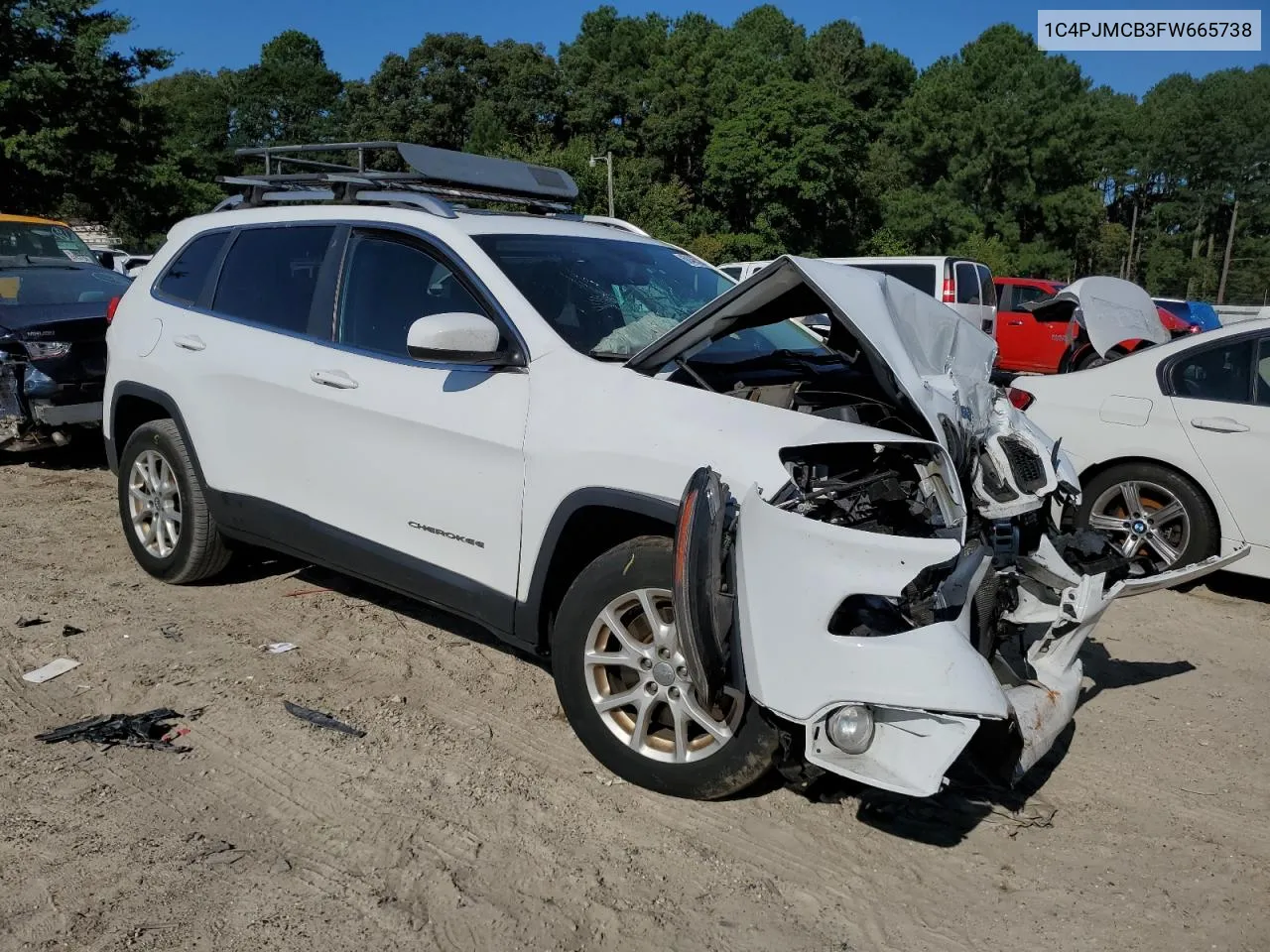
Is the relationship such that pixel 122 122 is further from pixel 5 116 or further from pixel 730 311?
pixel 730 311

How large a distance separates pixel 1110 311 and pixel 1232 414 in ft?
2.80

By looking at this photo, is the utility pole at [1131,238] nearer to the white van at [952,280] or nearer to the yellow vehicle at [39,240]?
the white van at [952,280]

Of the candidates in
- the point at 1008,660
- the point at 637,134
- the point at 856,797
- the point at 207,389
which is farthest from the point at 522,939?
the point at 637,134

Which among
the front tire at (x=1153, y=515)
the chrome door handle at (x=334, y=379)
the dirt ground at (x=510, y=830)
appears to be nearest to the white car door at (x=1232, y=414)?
the front tire at (x=1153, y=515)

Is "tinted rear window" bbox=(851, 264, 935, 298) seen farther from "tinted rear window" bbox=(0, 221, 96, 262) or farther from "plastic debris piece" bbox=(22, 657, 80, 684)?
"plastic debris piece" bbox=(22, 657, 80, 684)

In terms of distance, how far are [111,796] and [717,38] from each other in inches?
2610

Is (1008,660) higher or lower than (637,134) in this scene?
lower

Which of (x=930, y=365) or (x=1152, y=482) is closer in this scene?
(x=930, y=365)

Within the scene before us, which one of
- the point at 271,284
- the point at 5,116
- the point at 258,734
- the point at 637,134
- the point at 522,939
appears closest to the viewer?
the point at 522,939

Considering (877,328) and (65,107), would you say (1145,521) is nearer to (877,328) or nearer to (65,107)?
(877,328)

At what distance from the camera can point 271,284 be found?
480 cm

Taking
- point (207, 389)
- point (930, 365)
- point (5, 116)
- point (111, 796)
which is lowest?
point (111, 796)

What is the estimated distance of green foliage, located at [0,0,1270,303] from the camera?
171 feet

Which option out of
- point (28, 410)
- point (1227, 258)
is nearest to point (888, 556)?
point (28, 410)
